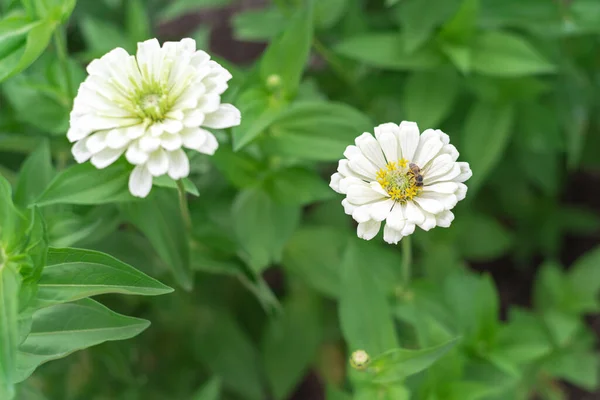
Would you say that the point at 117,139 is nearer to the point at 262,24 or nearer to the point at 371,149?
the point at 371,149

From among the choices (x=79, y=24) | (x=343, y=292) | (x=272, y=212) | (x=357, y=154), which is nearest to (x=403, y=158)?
(x=357, y=154)

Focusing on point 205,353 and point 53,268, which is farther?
point 205,353

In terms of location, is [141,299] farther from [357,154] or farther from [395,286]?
[357,154]

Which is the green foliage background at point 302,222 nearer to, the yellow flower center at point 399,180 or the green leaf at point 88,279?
the green leaf at point 88,279

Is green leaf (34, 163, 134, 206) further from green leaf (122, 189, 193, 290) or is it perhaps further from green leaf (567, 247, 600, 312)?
green leaf (567, 247, 600, 312)

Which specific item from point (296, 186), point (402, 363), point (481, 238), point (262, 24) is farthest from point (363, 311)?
point (481, 238)

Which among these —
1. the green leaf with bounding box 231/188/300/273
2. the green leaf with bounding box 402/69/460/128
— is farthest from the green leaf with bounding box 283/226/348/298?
the green leaf with bounding box 402/69/460/128
